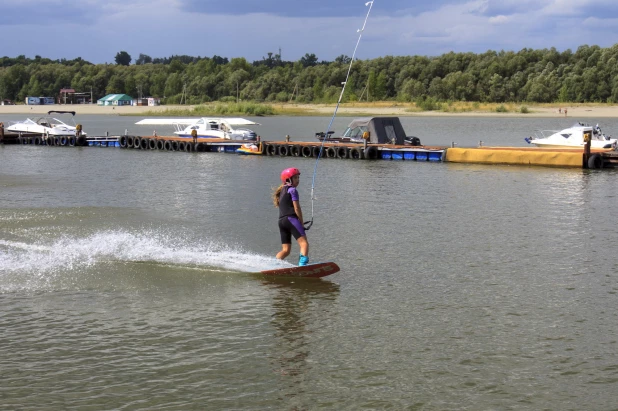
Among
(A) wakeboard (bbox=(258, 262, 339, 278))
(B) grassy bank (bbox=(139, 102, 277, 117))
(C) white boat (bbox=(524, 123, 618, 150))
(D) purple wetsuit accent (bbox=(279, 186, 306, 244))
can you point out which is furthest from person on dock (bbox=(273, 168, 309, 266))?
(B) grassy bank (bbox=(139, 102, 277, 117))

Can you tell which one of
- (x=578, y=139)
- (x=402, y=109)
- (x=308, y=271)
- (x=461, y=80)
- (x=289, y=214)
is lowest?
(x=308, y=271)

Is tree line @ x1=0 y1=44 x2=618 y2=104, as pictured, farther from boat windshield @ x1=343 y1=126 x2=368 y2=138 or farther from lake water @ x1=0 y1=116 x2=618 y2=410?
lake water @ x1=0 y1=116 x2=618 y2=410

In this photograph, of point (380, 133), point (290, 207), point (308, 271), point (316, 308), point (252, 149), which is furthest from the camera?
point (252, 149)

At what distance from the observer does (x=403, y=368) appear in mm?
10625

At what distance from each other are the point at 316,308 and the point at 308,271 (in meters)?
1.66

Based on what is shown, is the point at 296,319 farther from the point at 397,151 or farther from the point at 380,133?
the point at 380,133

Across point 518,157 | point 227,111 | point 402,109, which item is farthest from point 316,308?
point 402,109

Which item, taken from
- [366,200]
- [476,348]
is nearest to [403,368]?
[476,348]

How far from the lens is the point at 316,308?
13.5 m

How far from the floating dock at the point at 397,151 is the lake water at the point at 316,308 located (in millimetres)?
13477

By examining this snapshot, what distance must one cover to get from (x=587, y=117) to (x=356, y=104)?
49.1 m

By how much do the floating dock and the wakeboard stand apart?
92.2 ft

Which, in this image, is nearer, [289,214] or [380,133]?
[289,214]

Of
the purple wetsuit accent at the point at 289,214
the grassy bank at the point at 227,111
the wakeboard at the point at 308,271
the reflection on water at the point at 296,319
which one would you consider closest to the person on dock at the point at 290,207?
the purple wetsuit accent at the point at 289,214
